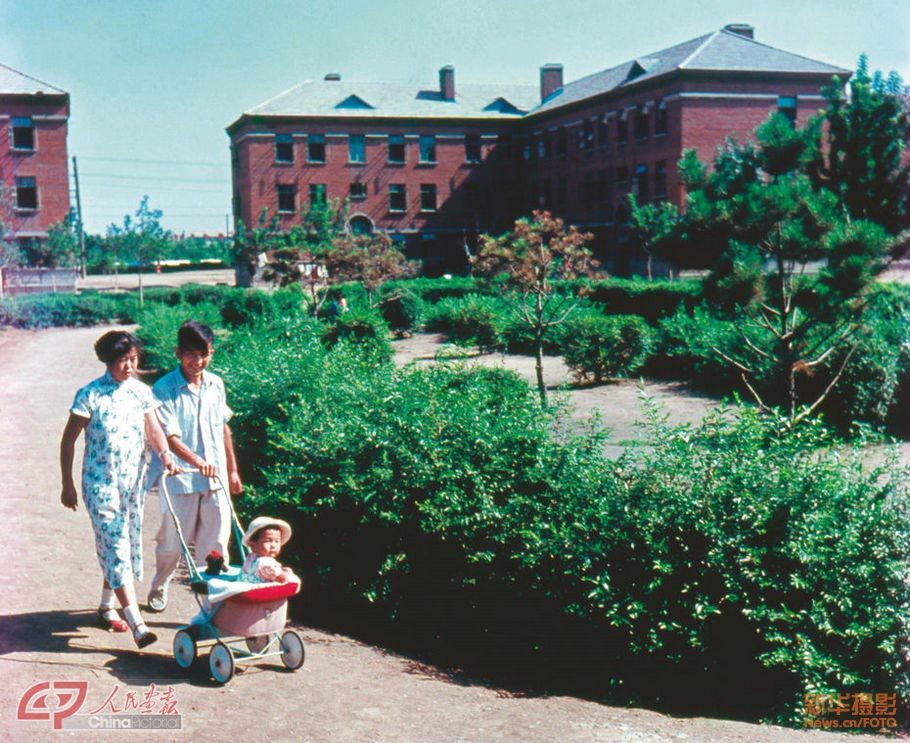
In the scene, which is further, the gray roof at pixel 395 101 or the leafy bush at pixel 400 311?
the gray roof at pixel 395 101

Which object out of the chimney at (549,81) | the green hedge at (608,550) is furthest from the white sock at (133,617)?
the chimney at (549,81)

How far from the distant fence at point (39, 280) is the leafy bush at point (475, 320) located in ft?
71.4

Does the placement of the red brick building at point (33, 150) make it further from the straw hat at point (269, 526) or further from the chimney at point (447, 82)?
the straw hat at point (269, 526)

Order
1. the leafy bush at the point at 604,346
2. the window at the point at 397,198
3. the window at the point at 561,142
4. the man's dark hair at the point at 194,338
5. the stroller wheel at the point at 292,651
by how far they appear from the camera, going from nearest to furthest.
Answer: the stroller wheel at the point at 292,651, the man's dark hair at the point at 194,338, the leafy bush at the point at 604,346, the window at the point at 561,142, the window at the point at 397,198

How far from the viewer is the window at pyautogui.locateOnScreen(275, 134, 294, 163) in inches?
2213

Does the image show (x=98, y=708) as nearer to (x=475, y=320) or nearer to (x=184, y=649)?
(x=184, y=649)

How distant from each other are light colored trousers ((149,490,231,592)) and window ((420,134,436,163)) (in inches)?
2137

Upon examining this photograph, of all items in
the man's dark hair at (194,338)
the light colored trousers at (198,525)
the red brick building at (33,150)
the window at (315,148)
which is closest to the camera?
the man's dark hair at (194,338)

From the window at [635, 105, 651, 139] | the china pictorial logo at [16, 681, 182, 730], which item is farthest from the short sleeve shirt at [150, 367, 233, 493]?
the window at [635, 105, 651, 139]

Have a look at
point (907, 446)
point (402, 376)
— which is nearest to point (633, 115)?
point (907, 446)

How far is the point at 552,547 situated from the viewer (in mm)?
6207

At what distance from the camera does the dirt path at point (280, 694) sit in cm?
457

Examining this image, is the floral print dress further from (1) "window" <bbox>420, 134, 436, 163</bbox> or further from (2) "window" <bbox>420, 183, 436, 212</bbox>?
(1) "window" <bbox>420, 134, 436, 163</bbox>

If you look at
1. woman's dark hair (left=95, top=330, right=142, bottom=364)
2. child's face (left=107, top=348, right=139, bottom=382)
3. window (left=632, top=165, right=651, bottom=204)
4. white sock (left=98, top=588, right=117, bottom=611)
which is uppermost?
window (left=632, top=165, right=651, bottom=204)
